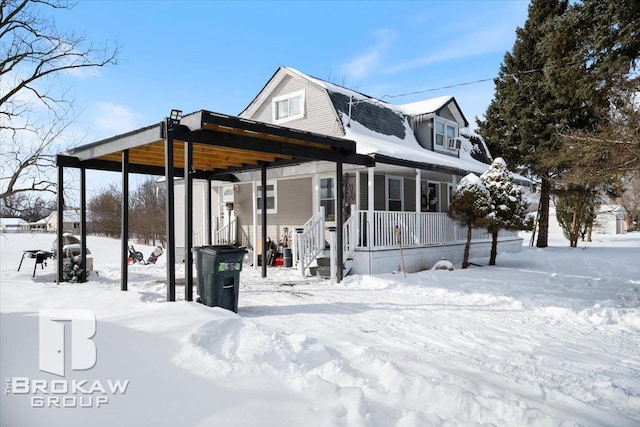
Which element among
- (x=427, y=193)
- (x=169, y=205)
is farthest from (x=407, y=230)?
(x=169, y=205)

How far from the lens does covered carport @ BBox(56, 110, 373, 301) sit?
6.48 m

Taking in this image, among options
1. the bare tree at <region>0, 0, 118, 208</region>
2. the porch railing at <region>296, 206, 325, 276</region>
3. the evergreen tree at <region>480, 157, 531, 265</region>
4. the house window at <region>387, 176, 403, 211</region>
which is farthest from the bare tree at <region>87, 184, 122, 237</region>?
the evergreen tree at <region>480, 157, 531, 265</region>

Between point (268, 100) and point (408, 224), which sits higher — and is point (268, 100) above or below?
above

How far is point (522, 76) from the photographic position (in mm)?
20766

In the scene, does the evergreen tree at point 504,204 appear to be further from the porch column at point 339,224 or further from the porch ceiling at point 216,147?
the porch column at point 339,224

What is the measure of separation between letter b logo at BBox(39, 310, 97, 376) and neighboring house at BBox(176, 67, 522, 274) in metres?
6.73

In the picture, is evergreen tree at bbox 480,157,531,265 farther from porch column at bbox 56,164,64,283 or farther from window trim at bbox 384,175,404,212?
A: porch column at bbox 56,164,64,283

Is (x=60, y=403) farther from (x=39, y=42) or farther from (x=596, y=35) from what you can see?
(x=39, y=42)

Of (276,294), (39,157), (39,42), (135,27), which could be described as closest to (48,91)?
(39,42)

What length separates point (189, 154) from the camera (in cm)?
653

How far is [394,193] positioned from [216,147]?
833cm

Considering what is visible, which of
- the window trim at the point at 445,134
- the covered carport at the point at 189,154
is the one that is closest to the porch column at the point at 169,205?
the covered carport at the point at 189,154

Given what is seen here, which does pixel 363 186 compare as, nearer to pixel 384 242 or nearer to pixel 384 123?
pixel 384 123

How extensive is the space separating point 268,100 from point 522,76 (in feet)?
43.5
